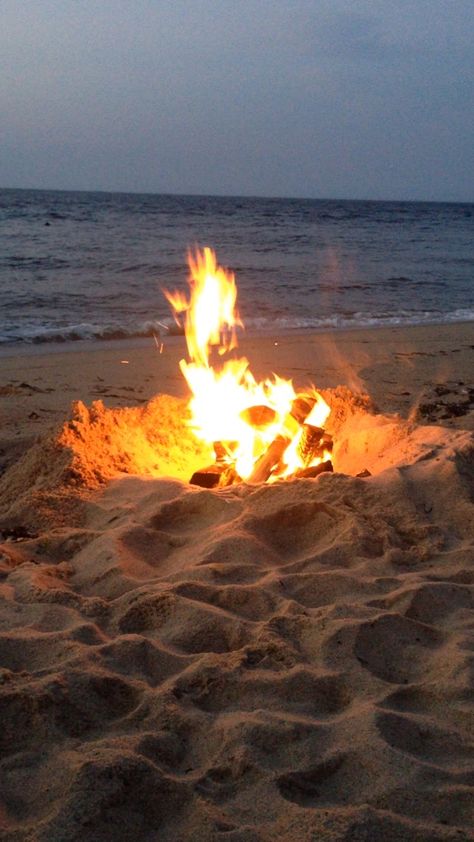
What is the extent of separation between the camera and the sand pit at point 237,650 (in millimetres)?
1851

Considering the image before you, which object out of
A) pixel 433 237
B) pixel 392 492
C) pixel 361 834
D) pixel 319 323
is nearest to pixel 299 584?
pixel 392 492

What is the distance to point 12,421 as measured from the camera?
19.0 ft

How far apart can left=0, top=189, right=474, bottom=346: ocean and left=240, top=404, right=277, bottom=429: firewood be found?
19.1ft

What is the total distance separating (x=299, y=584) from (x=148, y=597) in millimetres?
597

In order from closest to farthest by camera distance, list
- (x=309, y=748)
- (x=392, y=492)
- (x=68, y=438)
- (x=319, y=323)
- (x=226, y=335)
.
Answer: (x=309, y=748)
(x=392, y=492)
(x=68, y=438)
(x=226, y=335)
(x=319, y=323)

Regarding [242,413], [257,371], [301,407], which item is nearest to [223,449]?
[242,413]

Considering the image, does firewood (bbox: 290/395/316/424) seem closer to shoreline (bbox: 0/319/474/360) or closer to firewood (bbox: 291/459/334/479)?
firewood (bbox: 291/459/334/479)

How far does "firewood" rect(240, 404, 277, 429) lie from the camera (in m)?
4.35

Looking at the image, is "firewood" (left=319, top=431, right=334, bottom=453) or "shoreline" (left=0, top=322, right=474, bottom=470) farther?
"shoreline" (left=0, top=322, right=474, bottom=470)

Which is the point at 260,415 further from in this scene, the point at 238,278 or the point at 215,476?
the point at 238,278

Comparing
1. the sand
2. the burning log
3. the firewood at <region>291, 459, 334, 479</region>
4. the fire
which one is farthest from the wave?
the firewood at <region>291, 459, 334, 479</region>

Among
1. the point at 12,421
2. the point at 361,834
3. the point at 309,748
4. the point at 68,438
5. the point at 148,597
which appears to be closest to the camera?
the point at 361,834

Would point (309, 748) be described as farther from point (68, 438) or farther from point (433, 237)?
point (433, 237)

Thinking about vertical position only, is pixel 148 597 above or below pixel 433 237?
below
